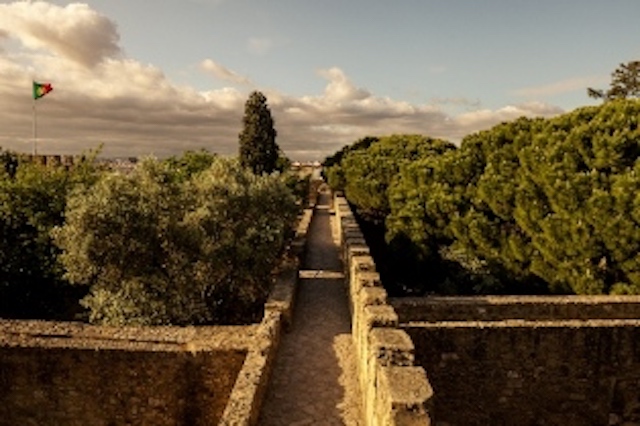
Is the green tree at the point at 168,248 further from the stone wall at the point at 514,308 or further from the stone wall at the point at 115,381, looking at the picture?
the stone wall at the point at 514,308

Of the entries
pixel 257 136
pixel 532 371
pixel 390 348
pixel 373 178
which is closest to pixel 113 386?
pixel 390 348

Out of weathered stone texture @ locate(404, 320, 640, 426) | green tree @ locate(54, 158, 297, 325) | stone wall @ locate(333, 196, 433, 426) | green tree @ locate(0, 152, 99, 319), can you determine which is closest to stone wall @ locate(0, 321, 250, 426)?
stone wall @ locate(333, 196, 433, 426)

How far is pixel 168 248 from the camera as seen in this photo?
14156mm

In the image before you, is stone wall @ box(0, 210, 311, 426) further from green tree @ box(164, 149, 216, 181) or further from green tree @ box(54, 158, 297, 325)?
green tree @ box(164, 149, 216, 181)

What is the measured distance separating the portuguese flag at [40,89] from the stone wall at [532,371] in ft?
94.5

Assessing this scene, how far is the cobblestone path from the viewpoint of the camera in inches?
328

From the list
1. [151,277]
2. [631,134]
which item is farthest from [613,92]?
[151,277]

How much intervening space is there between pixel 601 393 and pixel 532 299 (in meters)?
2.51

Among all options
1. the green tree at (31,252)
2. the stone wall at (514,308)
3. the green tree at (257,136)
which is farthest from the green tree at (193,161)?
the stone wall at (514,308)

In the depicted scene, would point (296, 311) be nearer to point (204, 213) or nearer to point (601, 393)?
point (204, 213)

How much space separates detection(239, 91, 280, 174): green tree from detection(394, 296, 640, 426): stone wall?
2044 centimetres

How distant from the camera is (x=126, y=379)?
1003 cm

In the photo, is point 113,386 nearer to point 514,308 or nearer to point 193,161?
point 514,308

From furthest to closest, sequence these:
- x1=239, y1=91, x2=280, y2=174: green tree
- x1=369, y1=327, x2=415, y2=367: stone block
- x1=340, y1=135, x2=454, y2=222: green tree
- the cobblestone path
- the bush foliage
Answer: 1. x1=340, y1=135, x2=454, y2=222: green tree
2. x1=239, y1=91, x2=280, y2=174: green tree
3. the bush foliage
4. the cobblestone path
5. x1=369, y1=327, x2=415, y2=367: stone block
